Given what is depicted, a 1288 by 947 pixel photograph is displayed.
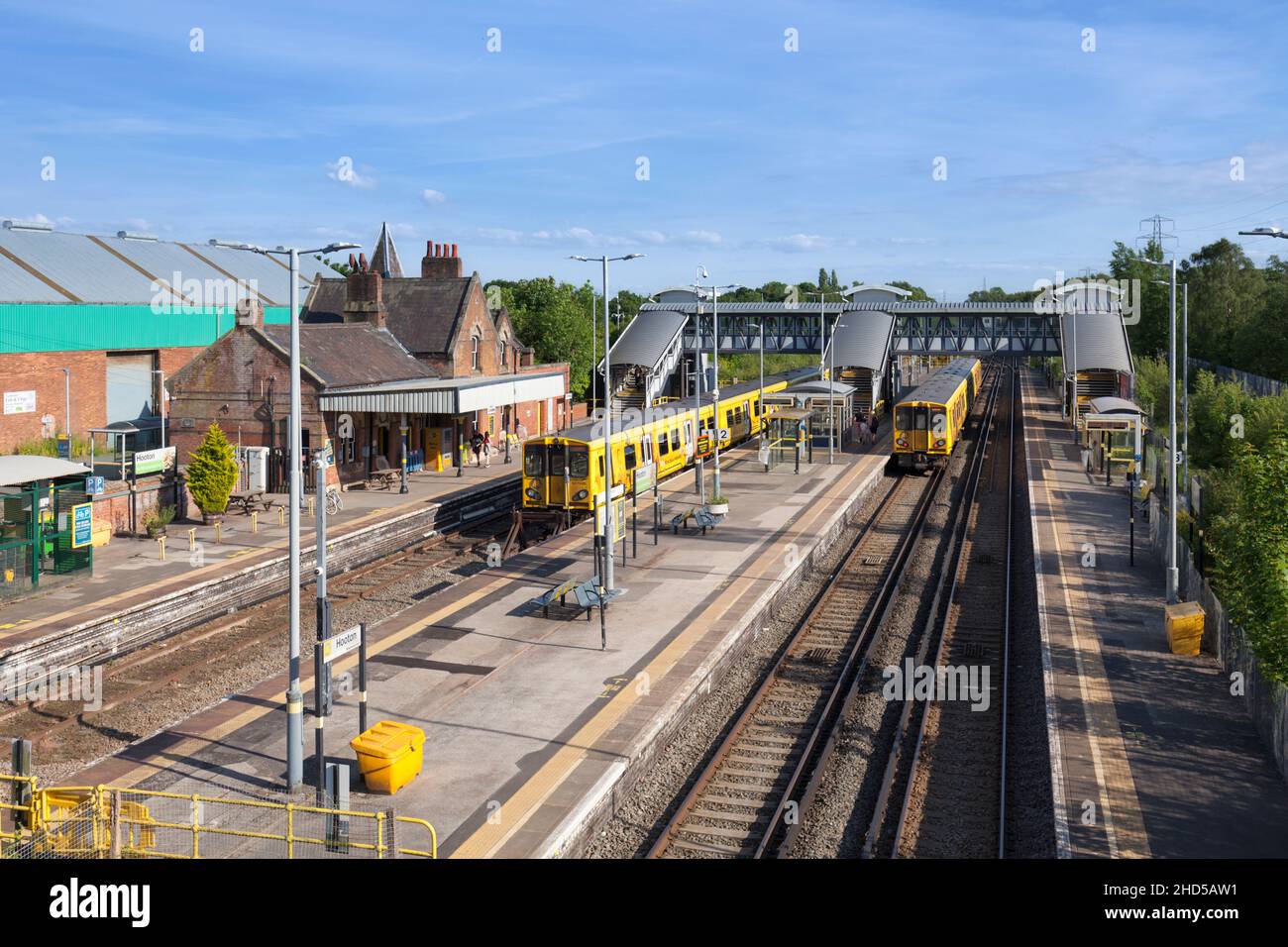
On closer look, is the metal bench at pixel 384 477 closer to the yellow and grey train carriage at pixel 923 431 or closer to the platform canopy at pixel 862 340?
the yellow and grey train carriage at pixel 923 431

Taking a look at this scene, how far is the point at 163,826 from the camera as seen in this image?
12.5 m

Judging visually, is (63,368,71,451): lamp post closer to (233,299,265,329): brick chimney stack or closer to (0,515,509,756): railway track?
(233,299,265,329): brick chimney stack

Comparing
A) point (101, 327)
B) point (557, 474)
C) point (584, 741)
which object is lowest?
point (584, 741)

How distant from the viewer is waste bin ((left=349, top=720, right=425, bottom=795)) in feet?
48.5

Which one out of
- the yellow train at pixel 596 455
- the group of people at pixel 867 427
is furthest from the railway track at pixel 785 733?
the group of people at pixel 867 427

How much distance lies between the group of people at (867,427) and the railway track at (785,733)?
2802 cm

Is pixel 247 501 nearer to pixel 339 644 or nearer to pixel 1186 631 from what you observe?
pixel 339 644

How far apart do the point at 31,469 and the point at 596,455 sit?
1424 centimetres

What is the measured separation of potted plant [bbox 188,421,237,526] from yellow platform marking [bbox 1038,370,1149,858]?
22700 mm

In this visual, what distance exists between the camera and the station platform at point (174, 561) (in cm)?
2338

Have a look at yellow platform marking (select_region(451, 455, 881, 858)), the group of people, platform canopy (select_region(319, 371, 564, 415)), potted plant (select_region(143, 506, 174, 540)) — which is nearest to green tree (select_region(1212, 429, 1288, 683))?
yellow platform marking (select_region(451, 455, 881, 858))

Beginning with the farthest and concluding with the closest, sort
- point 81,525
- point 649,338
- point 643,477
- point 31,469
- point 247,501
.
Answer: point 649,338 < point 247,501 < point 643,477 < point 81,525 < point 31,469

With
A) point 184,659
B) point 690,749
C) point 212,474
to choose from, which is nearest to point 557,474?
point 212,474

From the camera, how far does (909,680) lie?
70.4ft
